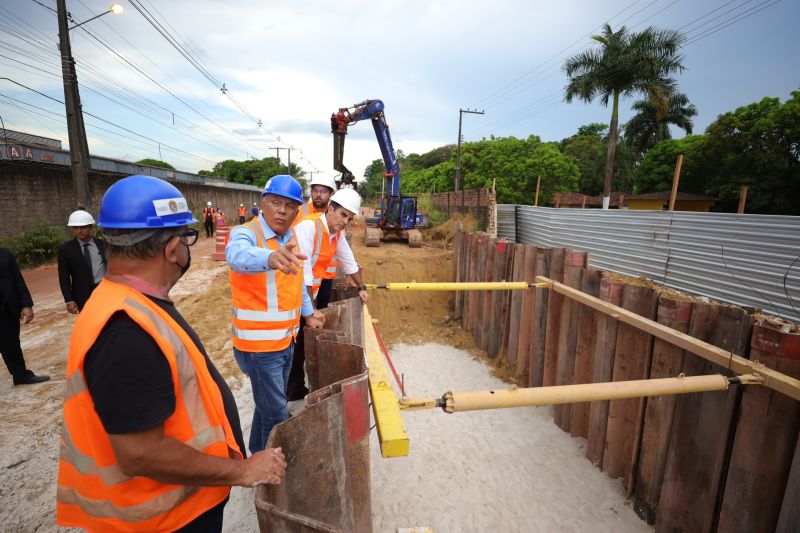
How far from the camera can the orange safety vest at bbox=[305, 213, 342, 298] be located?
397cm

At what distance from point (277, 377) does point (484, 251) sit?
176 inches

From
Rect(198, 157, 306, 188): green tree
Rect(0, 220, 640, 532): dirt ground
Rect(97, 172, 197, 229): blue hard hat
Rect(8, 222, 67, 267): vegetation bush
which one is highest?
Rect(198, 157, 306, 188): green tree

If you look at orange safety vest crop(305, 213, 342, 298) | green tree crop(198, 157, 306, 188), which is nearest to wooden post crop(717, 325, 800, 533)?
orange safety vest crop(305, 213, 342, 298)

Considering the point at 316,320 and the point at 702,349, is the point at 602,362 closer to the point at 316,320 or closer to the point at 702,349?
the point at 702,349

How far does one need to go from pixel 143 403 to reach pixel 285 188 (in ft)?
6.48

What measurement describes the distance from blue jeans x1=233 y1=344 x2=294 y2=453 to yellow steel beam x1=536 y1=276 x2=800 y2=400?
2.78m

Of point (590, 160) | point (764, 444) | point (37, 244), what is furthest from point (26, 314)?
point (590, 160)

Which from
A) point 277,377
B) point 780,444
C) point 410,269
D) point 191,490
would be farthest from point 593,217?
point 191,490

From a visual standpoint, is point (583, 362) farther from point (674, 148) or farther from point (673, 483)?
point (674, 148)

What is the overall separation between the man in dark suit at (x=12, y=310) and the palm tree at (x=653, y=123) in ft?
153

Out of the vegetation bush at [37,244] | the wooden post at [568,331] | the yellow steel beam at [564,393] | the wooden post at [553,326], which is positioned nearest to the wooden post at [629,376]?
the wooden post at [568,331]

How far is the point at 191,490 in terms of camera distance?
1490 millimetres

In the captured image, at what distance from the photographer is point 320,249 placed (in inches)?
163

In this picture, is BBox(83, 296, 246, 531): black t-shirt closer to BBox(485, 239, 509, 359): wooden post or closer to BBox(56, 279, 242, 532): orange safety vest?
BBox(56, 279, 242, 532): orange safety vest
